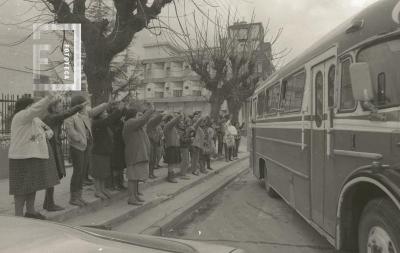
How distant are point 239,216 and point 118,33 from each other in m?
4.27

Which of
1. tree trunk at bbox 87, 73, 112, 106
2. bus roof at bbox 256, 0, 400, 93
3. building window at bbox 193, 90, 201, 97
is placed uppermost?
building window at bbox 193, 90, 201, 97

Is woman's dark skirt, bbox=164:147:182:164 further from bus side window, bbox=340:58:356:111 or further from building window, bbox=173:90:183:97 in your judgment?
building window, bbox=173:90:183:97

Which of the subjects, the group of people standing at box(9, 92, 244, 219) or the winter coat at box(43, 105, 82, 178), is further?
the winter coat at box(43, 105, 82, 178)

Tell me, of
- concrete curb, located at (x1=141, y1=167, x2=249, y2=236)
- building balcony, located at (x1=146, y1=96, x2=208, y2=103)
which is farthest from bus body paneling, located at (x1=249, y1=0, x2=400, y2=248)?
building balcony, located at (x1=146, y1=96, x2=208, y2=103)

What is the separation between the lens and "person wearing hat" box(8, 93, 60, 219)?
6086 mm

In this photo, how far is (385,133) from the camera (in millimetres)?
4113

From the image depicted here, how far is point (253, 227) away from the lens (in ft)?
25.4

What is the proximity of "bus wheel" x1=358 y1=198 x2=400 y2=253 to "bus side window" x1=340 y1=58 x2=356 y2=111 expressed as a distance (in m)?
1.04

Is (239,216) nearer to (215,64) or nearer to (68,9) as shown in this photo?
(68,9)

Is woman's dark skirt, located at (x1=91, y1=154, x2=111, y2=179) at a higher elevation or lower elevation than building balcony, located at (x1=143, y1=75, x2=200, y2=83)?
lower

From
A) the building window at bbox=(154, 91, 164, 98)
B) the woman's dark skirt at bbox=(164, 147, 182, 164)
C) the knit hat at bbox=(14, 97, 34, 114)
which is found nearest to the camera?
the knit hat at bbox=(14, 97, 34, 114)

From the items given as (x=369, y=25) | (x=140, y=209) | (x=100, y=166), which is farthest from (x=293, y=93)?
(x=100, y=166)

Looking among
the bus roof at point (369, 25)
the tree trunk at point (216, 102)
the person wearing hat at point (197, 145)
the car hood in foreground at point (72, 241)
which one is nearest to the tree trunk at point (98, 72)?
the person wearing hat at point (197, 145)

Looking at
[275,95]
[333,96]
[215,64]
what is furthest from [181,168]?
[215,64]
